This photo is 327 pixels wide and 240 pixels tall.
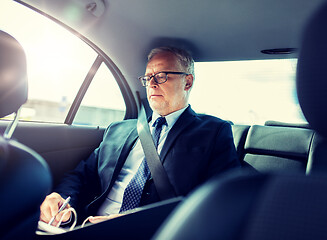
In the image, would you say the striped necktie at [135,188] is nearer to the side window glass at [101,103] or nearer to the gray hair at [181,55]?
the gray hair at [181,55]

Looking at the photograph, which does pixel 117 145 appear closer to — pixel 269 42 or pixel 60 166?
pixel 60 166

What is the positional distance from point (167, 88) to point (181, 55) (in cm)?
29

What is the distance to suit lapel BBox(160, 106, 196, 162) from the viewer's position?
1611 millimetres

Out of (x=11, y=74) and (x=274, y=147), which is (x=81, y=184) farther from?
(x=274, y=147)

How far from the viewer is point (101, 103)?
2.43m

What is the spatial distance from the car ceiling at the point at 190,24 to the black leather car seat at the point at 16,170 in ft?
3.31

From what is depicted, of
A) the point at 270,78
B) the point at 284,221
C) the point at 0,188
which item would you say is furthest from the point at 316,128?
the point at 270,78

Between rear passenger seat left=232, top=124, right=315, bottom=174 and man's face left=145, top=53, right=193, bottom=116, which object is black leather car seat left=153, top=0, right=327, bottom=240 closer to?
rear passenger seat left=232, top=124, right=315, bottom=174

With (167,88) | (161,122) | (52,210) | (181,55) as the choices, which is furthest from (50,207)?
(181,55)

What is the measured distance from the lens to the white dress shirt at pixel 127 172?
1.59 m

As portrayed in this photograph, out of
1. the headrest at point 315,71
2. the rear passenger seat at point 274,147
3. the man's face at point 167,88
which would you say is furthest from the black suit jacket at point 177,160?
the headrest at point 315,71

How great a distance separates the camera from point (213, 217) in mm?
484

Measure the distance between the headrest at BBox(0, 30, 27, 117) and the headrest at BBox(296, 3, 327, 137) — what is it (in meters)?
0.72

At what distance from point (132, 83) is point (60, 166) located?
89 centimetres
